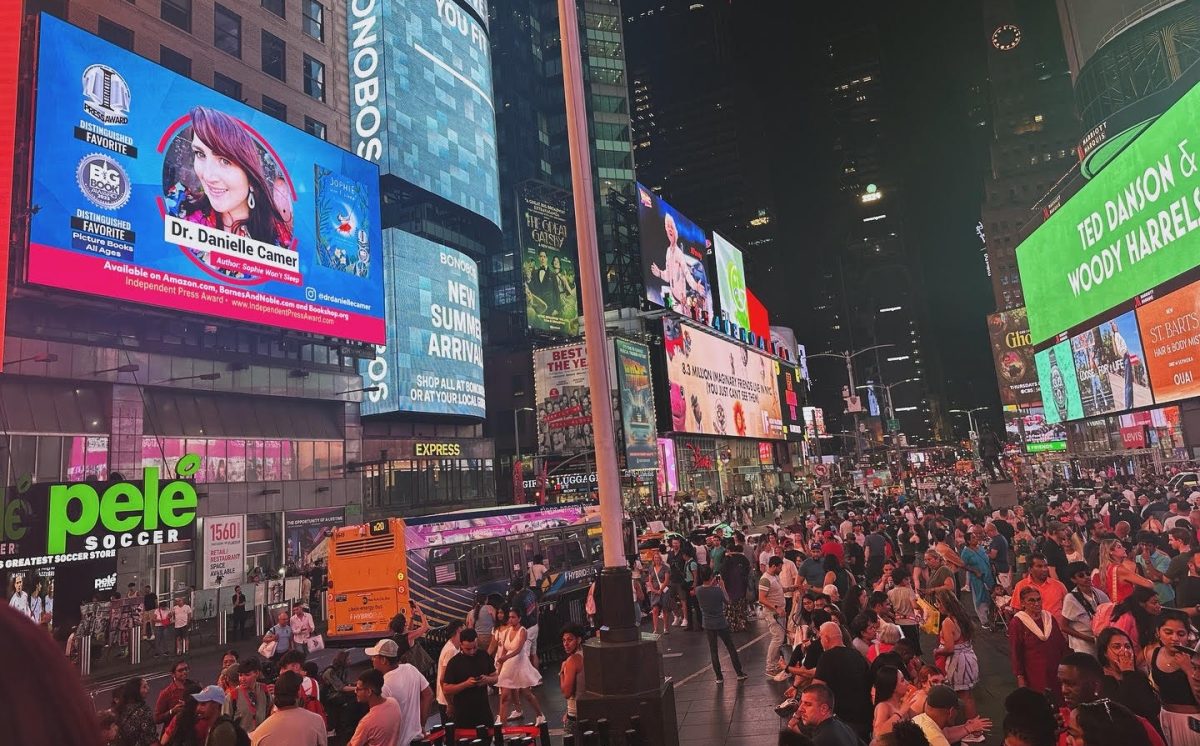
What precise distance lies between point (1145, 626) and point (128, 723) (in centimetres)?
1110

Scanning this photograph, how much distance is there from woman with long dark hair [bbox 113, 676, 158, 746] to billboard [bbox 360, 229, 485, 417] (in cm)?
4264

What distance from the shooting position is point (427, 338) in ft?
179

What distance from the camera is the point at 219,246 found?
103 feet

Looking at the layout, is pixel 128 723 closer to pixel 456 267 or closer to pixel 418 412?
pixel 418 412

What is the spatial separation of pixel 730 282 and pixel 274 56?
5449 centimetres

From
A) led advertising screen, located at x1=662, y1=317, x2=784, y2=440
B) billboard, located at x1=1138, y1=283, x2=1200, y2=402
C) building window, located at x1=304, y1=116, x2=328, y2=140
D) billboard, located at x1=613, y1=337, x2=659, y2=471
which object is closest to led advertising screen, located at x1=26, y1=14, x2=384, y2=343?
building window, located at x1=304, y1=116, x2=328, y2=140

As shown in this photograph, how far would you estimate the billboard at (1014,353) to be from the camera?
80.2m

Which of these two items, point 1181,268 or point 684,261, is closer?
point 1181,268

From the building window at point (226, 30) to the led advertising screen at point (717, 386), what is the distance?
37750 mm

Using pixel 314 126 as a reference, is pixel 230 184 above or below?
below

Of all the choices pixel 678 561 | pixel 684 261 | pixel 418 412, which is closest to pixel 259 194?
pixel 418 412

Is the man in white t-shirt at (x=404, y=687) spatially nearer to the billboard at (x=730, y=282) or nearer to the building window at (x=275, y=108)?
the building window at (x=275, y=108)

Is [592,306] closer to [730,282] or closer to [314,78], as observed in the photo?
[314,78]

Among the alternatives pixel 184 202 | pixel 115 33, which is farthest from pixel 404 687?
pixel 115 33
